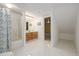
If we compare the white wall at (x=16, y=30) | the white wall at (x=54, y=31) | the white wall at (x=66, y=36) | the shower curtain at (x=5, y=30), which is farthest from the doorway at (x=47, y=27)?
Result: the shower curtain at (x=5, y=30)

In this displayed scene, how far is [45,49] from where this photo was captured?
247 centimetres

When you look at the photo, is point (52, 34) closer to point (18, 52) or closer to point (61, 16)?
point (61, 16)

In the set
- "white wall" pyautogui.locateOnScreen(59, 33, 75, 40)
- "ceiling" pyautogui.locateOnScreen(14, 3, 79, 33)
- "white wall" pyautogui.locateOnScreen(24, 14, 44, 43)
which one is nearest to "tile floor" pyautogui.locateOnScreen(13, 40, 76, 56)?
"white wall" pyautogui.locateOnScreen(59, 33, 75, 40)

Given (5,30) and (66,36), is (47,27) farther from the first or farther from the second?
(5,30)

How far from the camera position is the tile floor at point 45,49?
2.27 metres

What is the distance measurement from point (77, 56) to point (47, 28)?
38.4 inches

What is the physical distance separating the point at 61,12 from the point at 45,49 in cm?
105

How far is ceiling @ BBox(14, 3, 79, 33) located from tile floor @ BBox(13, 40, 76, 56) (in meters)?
0.38

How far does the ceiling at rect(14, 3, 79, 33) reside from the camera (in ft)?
7.20

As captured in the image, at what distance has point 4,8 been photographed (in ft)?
6.99

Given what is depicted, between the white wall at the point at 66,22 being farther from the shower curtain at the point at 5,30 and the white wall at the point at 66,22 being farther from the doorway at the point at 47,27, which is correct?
the shower curtain at the point at 5,30

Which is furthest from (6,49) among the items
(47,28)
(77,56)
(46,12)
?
(77,56)

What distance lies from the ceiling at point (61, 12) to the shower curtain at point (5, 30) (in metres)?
0.36

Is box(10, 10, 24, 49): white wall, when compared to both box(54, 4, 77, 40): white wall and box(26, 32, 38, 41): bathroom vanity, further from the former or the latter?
box(54, 4, 77, 40): white wall
